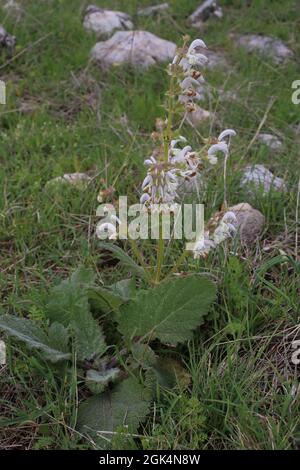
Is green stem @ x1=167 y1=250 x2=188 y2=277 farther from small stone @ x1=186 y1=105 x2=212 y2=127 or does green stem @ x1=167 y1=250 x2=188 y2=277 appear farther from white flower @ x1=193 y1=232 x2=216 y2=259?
small stone @ x1=186 y1=105 x2=212 y2=127

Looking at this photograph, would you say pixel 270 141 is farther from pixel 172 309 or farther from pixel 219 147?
pixel 172 309

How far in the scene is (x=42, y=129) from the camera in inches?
134

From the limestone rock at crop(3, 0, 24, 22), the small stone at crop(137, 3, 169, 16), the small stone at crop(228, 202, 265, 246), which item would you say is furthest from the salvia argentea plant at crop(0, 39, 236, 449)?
the small stone at crop(137, 3, 169, 16)

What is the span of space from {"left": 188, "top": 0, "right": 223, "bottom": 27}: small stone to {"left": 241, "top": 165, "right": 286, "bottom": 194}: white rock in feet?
7.34

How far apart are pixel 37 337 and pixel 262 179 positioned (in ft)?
4.83

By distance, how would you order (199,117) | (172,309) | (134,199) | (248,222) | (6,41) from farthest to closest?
(6,41) → (199,117) → (134,199) → (248,222) → (172,309)

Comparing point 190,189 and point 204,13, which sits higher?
point 204,13

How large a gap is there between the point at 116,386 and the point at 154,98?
2.22m

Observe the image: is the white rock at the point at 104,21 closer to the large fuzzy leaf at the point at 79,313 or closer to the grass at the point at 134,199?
the grass at the point at 134,199

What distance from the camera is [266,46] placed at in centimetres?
448

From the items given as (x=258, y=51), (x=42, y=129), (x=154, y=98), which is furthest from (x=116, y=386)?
(x=258, y=51)

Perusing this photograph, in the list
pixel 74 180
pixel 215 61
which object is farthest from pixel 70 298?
pixel 215 61

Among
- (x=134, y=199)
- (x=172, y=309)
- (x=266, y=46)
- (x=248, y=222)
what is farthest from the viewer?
(x=266, y=46)
